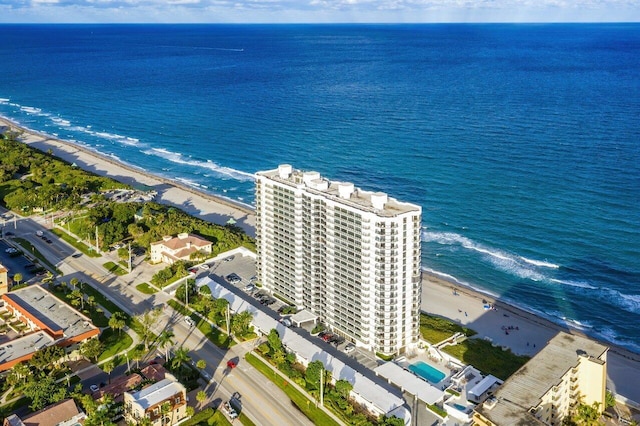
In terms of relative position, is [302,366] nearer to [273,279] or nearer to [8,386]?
[273,279]

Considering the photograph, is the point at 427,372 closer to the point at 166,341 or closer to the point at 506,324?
the point at 506,324

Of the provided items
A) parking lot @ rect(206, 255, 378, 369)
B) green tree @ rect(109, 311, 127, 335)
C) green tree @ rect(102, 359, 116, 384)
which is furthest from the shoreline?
green tree @ rect(102, 359, 116, 384)

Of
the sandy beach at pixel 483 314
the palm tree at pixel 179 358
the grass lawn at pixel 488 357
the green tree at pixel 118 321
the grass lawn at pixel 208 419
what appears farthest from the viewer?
the green tree at pixel 118 321

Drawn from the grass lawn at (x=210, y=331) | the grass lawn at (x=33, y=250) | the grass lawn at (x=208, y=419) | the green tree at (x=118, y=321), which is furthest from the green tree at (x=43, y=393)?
the grass lawn at (x=33, y=250)

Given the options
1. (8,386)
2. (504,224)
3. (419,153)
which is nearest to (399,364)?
(8,386)

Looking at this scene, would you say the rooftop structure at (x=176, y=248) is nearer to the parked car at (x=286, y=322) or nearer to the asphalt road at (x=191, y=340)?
the asphalt road at (x=191, y=340)

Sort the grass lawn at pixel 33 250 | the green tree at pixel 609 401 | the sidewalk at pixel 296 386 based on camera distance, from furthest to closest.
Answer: the grass lawn at pixel 33 250
the green tree at pixel 609 401
the sidewalk at pixel 296 386

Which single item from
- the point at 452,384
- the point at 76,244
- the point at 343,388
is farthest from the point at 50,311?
the point at 452,384
